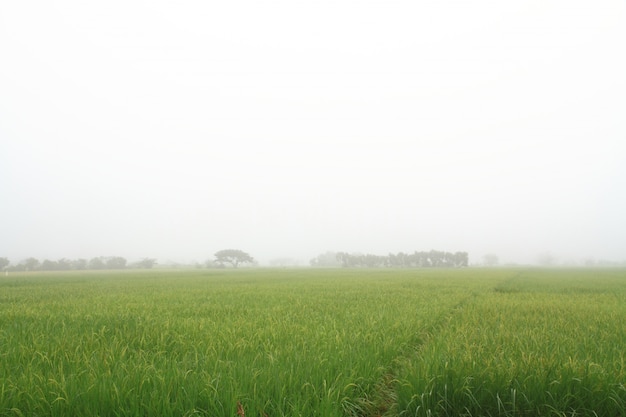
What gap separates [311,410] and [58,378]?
3.26m

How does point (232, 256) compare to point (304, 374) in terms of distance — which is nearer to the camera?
point (304, 374)

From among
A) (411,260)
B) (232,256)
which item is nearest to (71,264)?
(232,256)

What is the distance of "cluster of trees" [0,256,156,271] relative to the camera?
95.6 meters

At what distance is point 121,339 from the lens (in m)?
5.50

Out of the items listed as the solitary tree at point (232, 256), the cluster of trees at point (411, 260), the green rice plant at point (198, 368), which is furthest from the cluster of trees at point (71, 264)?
the green rice plant at point (198, 368)

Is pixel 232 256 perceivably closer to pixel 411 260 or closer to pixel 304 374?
pixel 411 260

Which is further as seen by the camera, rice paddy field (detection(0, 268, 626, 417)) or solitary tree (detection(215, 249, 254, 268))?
solitary tree (detection(215, 249, 254, 268))

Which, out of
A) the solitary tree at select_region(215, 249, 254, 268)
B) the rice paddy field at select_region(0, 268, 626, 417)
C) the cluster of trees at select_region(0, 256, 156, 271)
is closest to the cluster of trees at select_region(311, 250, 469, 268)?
the solitary tree at select_region(215, 249, 254, 268)

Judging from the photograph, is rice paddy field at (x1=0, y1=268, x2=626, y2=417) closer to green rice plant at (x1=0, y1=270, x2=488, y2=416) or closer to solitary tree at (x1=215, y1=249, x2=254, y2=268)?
green rice plant at (x1=0, y1=270, x2=488, y2=416)

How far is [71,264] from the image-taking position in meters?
114

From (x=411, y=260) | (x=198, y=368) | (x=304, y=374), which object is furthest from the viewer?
(x=411, y=260)

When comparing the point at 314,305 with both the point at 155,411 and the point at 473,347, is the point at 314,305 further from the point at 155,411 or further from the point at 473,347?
the point at 155,411

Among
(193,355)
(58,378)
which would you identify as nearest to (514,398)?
(193,355)

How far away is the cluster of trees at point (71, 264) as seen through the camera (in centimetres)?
9562
